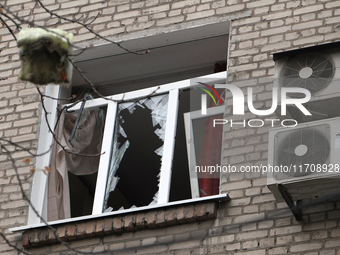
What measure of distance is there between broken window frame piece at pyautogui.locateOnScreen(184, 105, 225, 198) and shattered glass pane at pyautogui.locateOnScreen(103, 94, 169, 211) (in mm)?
249

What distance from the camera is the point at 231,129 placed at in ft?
19.1

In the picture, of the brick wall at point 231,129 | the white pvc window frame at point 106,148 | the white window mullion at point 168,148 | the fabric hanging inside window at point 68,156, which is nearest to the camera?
the brick wall at point 231,129

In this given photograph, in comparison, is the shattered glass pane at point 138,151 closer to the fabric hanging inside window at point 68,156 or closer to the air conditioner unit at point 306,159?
the fabric hanging inside window at point 68,156

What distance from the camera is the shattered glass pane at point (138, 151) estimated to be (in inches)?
253

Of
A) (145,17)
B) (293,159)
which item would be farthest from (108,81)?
(293,159)

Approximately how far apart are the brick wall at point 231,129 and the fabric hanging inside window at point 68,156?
27cm

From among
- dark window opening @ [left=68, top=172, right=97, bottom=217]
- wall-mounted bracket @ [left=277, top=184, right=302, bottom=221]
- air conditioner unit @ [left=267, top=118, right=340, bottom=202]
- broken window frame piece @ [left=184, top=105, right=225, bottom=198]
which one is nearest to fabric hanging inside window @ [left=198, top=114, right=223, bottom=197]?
broken window frame piece @ [left=184, top=105, right=225, bottom=198]

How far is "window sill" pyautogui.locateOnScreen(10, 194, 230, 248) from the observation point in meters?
5.41

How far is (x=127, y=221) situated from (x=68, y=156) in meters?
1.38

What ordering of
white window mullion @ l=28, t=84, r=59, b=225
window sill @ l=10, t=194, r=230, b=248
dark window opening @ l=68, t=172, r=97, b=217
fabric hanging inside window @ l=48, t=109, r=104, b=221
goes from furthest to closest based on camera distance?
dark window opening @ l=68, t=172, r=97, b=217, fabric hanging inside window @ l=48, t=109, r=104, b=221, white window mullion @ l=28, t=84, r=59, b=225, window sill @ l=10, t=194, r=230, b=248

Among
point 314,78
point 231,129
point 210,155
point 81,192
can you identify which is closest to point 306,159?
point 314,78

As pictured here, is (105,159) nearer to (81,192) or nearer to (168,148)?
(168,148)

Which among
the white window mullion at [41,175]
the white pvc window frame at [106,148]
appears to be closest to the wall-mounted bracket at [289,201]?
the white pvc window frame at [106,148]

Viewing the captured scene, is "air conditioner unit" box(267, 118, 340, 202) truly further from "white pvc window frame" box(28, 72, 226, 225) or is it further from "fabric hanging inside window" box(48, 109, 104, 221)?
"fabric hanging inside window" box(48, 109, 104, 221)
